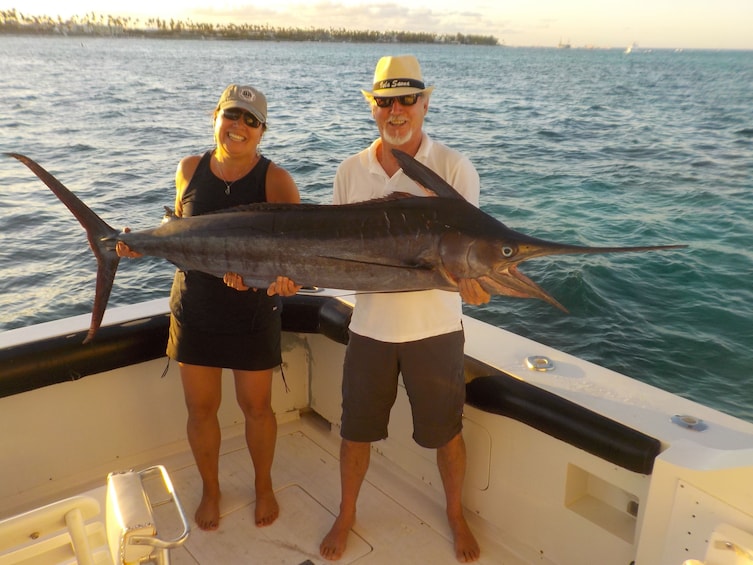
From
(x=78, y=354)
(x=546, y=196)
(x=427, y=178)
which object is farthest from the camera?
(x=546, y=196)

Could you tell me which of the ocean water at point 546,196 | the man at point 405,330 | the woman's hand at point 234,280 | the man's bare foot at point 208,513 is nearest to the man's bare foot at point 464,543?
the man at point 405,330

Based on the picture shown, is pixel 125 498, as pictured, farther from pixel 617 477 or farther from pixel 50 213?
pixel 50 213

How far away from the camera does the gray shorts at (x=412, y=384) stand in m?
2.58

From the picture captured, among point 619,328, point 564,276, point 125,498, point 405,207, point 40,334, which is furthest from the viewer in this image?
point 564,276

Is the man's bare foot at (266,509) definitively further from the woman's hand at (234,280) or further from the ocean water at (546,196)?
the ocean water at (546,196)

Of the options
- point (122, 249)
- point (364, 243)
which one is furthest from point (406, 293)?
point (122, 249)

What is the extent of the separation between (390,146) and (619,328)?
6039mm

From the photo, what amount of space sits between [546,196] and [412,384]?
11.7m

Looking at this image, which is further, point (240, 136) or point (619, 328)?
point (619, 328)

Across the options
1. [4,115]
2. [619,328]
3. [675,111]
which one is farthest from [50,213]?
[675,111]

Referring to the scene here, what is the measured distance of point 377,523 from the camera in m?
3.08

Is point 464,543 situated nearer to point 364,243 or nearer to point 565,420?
point 565,420

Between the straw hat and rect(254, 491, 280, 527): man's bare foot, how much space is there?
2.00 metres

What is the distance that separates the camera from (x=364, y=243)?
226cm
